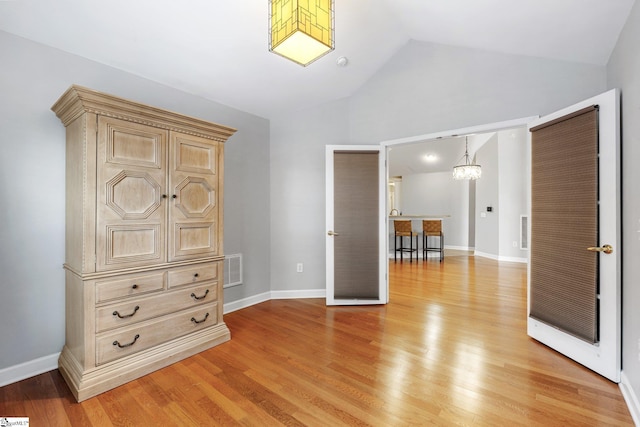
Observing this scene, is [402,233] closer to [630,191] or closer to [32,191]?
[630,191]

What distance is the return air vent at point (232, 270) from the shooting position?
335 cm

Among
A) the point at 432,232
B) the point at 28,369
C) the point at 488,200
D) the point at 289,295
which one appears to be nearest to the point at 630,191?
the point at 289,295

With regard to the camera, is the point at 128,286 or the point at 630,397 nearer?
the point at 630,397

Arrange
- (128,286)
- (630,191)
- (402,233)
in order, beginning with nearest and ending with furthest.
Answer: (630,191) < (128,286) < (402,233)

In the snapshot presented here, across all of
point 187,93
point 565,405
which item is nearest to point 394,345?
point 565,405

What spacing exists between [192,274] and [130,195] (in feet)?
2.54

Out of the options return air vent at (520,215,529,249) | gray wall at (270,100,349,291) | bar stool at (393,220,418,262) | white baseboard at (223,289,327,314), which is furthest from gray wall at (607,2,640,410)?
return air vent at (520,215,529,249)

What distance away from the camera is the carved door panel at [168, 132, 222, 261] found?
2268mm

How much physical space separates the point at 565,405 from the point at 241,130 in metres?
3.72

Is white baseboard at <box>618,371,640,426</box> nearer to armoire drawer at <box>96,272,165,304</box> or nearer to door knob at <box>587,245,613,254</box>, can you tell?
door knob at <box>587,245,613,254</box>

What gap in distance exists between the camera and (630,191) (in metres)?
1.81

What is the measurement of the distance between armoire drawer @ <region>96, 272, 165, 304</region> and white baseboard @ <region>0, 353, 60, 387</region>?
0.77 m

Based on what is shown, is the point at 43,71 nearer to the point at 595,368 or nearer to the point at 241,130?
the point at 241,130

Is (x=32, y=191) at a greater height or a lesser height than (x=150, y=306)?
greater
